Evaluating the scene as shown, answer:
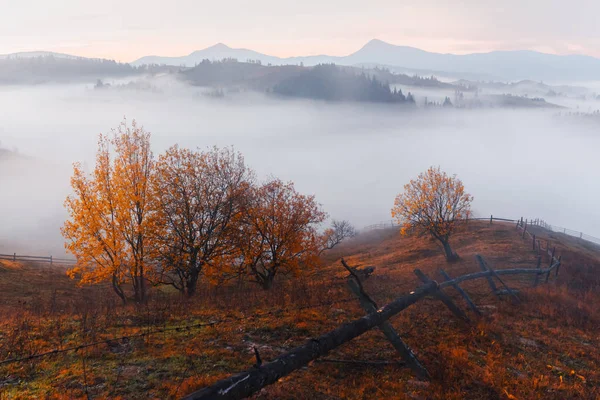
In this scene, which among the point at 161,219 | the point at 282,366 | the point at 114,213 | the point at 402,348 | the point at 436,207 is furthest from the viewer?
the point at 436,207

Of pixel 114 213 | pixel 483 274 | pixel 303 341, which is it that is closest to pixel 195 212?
pixel 114 213

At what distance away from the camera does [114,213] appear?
25.1 meters

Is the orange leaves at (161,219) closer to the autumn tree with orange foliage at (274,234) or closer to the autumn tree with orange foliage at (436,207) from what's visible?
the autumn tree with orange foliage at (274,234)

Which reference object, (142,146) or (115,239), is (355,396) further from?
(142,146)

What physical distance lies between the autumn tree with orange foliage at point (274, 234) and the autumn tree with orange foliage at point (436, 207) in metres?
12.8

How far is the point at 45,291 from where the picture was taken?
37.2 meters

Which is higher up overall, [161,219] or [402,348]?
[402,348]

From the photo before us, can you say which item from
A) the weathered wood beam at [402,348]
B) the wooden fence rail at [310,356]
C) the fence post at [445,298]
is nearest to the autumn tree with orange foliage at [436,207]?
the fence post at [445,298]

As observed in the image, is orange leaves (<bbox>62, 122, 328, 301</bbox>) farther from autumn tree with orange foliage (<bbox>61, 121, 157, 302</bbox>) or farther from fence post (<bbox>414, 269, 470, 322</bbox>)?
fence post (<bbox>414, 269, 470, 322</bbox>)

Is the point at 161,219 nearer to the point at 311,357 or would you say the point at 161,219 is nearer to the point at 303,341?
the point at 303,341

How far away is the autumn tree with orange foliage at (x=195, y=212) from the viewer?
27.5 meters

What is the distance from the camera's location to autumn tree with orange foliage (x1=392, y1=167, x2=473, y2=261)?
142 feet

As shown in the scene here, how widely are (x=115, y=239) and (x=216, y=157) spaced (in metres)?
10.6

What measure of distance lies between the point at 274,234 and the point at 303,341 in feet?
77.6
